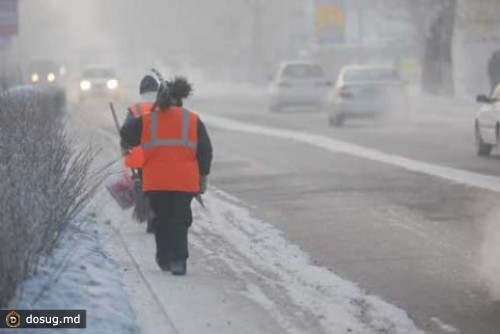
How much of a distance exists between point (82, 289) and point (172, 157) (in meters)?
2.04

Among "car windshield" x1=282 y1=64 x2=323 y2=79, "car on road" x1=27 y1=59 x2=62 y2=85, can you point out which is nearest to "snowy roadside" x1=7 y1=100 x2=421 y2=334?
"car windshield" x1=282 y1=64 x2=323 y2=79

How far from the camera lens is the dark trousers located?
396 inches

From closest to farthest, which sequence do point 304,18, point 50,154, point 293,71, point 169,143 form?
point 169,143 < point 50,154 < point 293,71 < point 304,18

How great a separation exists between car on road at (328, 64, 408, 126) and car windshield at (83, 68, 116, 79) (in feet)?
69.8

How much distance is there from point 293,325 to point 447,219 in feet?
18.1

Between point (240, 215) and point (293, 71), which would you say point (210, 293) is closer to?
point (240, 215)

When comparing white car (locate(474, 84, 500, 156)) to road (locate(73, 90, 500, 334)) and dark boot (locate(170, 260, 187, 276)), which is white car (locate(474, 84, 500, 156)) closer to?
road (locate(73, 90, 500, 334))

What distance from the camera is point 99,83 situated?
2039 inches

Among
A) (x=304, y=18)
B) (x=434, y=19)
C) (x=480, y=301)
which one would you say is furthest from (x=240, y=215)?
(x=304, y=18)

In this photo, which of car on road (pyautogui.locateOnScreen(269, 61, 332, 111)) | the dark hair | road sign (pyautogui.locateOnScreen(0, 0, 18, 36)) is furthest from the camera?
car on road (pyautogui.locateOnScreen(269, 61, 332, 111))

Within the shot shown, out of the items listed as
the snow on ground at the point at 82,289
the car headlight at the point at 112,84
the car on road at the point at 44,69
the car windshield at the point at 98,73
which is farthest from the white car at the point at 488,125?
the car on road at the point at 44,69

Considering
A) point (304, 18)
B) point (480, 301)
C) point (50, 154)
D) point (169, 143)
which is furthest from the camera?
point (304, 18)

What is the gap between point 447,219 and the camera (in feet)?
44.6

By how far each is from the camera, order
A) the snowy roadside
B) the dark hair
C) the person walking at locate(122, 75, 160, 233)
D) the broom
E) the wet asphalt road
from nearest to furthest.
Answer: the snowy roadside
the wet asphalt road
the dark hair
the person walking at locate(122, 75, 160, 233)
the broom
